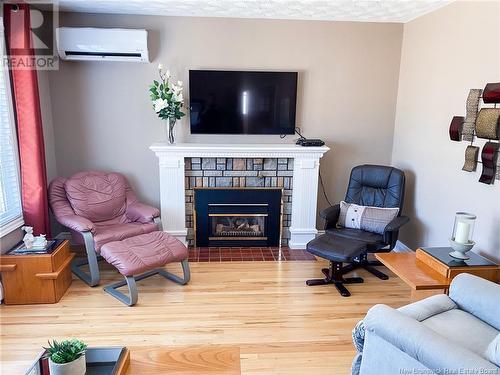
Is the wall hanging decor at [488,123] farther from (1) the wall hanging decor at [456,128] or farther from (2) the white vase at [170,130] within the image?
(2) the white vase at [170,130]

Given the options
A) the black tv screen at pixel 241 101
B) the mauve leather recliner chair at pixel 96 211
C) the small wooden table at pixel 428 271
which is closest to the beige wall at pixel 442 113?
the small wooden table at pixel 428 271

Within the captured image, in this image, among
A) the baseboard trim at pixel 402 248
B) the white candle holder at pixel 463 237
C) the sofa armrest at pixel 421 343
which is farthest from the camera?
the baseboard trim at pixel 402 248

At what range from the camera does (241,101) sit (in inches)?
148

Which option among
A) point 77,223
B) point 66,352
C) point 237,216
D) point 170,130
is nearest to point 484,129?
point 237,216

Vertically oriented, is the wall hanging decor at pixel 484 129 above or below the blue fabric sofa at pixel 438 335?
above

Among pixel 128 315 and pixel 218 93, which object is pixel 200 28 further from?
pixel 128 315

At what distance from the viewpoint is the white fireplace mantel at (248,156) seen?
12.0 feet

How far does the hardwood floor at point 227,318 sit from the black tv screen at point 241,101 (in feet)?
4.93

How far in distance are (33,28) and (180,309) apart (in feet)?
9.48

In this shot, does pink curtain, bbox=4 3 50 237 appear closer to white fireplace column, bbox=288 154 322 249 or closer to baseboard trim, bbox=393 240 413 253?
white fireplace column, bbox=288 154 322 249

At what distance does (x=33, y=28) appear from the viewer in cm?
339

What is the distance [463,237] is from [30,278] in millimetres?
3069

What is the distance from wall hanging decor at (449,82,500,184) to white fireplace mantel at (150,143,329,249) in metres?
1.29

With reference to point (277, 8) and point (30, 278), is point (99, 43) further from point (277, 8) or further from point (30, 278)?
point (30, 278)
